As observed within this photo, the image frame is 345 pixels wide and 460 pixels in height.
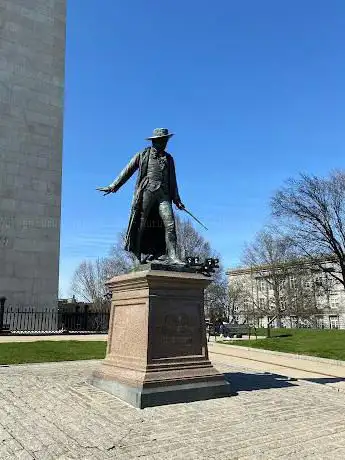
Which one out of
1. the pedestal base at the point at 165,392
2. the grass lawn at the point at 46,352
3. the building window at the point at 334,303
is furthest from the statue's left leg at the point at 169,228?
the building window at the point at 334,303

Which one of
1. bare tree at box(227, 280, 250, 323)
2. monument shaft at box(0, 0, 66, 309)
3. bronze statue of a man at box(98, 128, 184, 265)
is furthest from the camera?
bare tree at box(227, 280, 250, 323)

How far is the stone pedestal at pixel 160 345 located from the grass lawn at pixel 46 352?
4.87 meters

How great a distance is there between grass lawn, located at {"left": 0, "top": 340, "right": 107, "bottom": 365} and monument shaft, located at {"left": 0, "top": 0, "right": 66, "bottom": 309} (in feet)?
25.6

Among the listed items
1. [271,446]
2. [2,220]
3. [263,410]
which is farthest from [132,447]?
[2,220]

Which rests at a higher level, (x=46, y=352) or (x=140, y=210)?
(x=140, y=210)

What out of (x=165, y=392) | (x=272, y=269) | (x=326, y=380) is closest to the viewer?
(x=165, y=392)

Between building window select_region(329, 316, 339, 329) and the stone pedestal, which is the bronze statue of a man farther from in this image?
building window select_region(329, 316, 339, 329)

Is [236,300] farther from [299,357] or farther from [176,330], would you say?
[176,330]

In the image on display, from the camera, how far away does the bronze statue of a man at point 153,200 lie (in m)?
8.59

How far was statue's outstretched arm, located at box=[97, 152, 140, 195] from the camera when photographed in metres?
8.93

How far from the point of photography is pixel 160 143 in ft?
29.0

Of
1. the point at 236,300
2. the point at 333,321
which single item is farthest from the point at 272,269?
the point at 333,321

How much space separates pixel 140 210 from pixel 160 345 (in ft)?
8.91

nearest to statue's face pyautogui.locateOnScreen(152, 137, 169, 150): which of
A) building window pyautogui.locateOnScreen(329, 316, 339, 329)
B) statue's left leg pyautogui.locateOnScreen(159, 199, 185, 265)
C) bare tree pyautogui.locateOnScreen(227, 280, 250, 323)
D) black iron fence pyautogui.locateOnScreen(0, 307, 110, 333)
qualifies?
statue's left leg pyautogui.locateOnScreen(159, 199, 185, 265)
